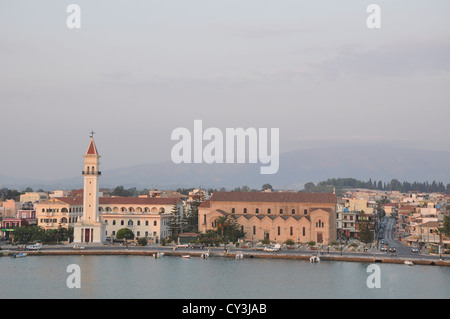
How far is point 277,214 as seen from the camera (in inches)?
2778

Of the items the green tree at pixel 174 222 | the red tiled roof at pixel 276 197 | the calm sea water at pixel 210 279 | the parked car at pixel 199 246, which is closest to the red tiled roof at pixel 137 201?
the green tree at pixel 174 222

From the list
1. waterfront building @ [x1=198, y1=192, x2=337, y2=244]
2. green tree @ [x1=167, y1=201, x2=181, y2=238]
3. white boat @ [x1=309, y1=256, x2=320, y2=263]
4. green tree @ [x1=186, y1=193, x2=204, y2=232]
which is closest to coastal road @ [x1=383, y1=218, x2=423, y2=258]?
waterfront building @ [x1=198, y1=192, x2=337, y2=244]

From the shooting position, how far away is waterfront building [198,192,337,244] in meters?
67.4

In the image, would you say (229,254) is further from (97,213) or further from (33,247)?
(33,247)

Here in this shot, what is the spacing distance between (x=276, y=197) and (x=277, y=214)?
6.12ft

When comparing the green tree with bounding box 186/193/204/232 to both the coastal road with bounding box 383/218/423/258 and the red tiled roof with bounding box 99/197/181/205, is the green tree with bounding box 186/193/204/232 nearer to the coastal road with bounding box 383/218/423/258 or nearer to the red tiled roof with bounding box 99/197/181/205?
the red tiled roof with bounding box 99/197/181/205

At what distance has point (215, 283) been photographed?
44500mm

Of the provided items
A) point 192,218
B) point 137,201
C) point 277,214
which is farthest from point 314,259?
point 137,201

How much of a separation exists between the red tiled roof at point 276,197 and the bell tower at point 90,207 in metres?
12.8

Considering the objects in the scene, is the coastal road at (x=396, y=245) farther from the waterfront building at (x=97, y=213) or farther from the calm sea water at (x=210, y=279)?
the waterfront building at (x=97, y=213)
